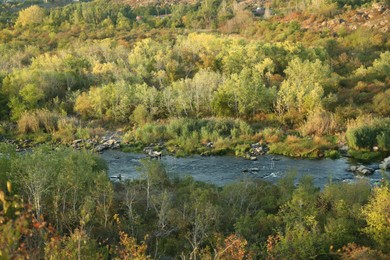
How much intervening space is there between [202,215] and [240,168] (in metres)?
18.0

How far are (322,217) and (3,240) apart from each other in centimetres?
1704

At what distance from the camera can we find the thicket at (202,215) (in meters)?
17.1

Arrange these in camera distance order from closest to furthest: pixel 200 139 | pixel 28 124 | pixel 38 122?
pixel 200 139, pixel 28 124, pixel 38 122

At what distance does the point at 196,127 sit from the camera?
4469 cm

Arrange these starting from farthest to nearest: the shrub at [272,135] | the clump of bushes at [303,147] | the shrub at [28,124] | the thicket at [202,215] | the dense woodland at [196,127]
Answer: the shrub at [28,124], the shrub at [272,135], the clump of bushes at [303,147], the dense woodland at [196,127], the thicket at [202,215]

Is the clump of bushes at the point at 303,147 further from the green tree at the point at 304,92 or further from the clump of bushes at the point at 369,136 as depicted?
the green tree at the point at 304,92

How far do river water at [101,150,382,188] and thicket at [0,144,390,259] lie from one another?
7220 mm

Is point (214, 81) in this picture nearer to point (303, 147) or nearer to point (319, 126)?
point (319, 126)

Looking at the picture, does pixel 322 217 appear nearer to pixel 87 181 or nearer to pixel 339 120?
pixel 87 181

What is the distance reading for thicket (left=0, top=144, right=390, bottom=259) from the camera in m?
17.1

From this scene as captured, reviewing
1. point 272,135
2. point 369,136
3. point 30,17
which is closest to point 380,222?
point 369,136

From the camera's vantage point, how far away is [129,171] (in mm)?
35438

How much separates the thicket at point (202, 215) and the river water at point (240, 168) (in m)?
7.22

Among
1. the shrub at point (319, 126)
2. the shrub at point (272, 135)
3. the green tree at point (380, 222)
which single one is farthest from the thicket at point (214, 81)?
the green tree at point (380, 222)
